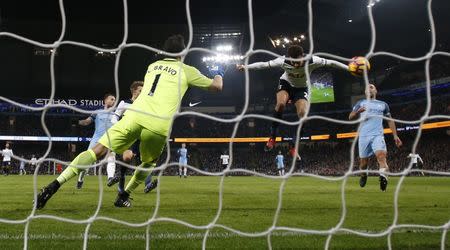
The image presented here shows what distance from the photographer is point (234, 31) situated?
114 feet

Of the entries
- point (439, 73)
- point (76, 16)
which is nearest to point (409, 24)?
point (439, 73)

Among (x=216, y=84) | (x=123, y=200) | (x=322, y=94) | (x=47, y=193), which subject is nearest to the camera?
(x=47, y=193)

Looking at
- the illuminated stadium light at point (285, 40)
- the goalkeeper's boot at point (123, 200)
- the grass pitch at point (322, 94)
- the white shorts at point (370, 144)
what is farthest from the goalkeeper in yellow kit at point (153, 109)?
the grass pitch at point (322, 94)

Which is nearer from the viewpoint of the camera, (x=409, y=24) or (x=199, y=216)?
(x=199, y=216)

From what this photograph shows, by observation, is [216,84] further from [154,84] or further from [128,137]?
[128,137]

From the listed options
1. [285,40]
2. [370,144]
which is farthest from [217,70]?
[285,40]

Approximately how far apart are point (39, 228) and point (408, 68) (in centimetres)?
3545

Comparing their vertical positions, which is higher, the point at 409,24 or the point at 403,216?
the point at 409,24

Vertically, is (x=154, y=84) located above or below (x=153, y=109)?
above

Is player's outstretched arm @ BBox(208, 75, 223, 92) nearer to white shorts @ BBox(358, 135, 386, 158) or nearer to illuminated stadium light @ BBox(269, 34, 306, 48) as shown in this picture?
white shorts @ BBox(358, 135, 386, 158)

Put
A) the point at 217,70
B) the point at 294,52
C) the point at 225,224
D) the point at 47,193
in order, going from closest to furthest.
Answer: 1. the point at 47,193
2. the point at 225,224
3. the point at 217,70
4. the point at 294,52

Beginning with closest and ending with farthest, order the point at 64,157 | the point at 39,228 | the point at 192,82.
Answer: the point at 39,228 → the point at 192,82 → the point at 64,157

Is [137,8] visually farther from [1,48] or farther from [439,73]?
[439,73]

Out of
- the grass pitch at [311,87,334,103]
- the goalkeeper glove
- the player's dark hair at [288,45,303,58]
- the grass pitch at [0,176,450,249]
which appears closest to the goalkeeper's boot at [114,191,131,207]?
the grass pitch at [0,176,450,249]
